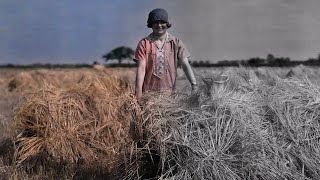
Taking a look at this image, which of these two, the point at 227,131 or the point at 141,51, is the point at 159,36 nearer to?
the point at 141,51

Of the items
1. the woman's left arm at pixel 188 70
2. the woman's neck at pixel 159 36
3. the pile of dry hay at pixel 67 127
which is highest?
the woman's neck at pixel 159 36

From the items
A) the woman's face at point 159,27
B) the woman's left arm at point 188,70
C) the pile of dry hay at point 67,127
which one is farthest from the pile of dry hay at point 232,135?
the pile of dry hay at point 67,127

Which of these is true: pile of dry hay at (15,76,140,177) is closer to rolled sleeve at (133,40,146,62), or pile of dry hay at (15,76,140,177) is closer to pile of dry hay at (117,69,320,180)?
rolled sleeve at (133,40,146,62)

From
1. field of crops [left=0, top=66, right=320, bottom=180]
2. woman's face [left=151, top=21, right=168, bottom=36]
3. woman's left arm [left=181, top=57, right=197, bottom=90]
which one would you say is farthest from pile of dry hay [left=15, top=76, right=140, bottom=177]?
woman's face [left=151, top=21, right=168, bottom=36]

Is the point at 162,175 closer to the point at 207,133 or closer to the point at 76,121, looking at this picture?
the point at 207,133

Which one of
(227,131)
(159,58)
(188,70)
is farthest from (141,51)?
(227,131)

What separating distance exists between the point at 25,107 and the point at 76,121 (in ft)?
2.92

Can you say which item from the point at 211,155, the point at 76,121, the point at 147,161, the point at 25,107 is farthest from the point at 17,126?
A: the point at 211,155

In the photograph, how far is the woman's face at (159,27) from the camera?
713 cm

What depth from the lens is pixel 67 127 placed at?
376 inches

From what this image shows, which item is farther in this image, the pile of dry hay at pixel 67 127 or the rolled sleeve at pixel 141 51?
the pile of dry hay at pixel 67 127

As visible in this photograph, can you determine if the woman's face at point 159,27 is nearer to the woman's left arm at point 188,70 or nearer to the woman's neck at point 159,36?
the woman's neck at point 159,36

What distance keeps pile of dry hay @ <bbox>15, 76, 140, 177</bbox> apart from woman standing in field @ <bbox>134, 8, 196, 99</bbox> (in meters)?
1.64

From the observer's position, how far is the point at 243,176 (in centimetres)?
574
